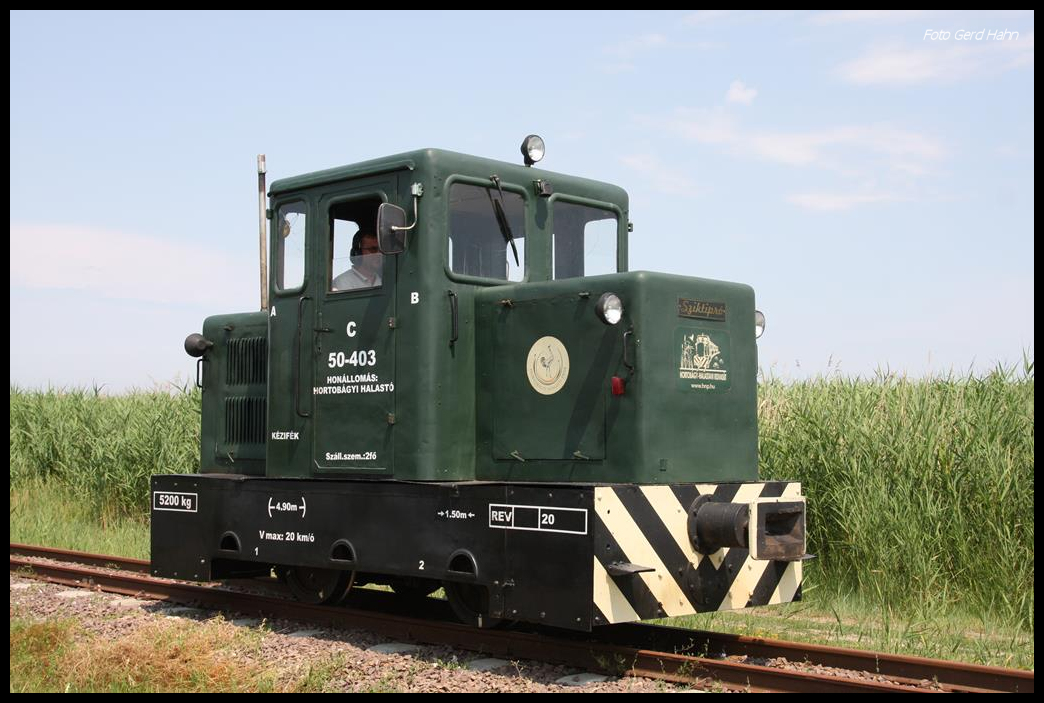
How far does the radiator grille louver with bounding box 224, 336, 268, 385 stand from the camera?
28.2 feet

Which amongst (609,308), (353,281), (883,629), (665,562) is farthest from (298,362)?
(883,629)

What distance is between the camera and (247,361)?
8719 millimetres

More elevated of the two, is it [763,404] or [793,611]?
[763,404]

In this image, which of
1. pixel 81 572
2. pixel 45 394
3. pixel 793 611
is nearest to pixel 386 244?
pixel 793 611

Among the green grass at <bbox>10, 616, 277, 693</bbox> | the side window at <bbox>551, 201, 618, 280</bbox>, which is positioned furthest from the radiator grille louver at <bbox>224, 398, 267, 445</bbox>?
the side window at <bbox>551, 201, 618, 280</bbox>

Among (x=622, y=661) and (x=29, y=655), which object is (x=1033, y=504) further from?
(x=29, y=655)

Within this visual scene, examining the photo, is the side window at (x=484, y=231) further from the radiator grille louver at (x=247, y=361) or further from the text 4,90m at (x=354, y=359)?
the radiator grille louver at (x=247, y=361)

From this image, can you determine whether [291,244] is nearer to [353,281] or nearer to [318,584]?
[353,281]

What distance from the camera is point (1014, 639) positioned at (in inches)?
272

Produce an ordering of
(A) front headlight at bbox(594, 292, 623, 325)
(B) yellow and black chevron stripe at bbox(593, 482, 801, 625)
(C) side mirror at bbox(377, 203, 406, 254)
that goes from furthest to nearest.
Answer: (C) side mirror at bbox(377, 203, 406, 254)
(A) front headlight at bbox(594, 292, 623, 325)
(B) yellow and black chevron stripe at bbox(593, 482, 801, 625)

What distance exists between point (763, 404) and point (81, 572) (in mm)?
6087

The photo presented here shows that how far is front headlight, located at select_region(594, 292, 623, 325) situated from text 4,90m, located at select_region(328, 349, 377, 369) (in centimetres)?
168

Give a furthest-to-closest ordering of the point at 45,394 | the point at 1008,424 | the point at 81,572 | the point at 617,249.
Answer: the point at 45,394, the point at 81,572, the point at 1008,424, the point at 617,249

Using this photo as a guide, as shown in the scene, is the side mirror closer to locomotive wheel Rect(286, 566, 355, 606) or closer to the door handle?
the door handle
